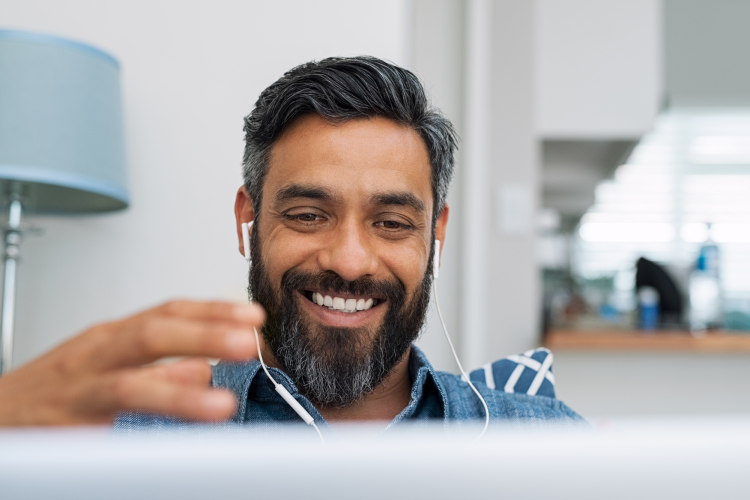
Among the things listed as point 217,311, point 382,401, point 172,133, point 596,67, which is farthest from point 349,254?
point 596,67

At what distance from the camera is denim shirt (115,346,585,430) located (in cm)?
85

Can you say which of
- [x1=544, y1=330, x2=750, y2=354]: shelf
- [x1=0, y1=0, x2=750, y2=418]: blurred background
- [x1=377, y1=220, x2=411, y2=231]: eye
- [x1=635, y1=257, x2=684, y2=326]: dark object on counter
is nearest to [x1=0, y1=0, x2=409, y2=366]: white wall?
[x1=0, y1=0, x2=750, y2=418]: blurred background

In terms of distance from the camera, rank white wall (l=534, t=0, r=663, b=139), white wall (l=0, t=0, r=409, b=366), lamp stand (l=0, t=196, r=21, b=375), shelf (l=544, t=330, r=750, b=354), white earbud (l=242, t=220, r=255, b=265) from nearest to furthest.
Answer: white earbud (l=242, t=220, r=255, b=265), lamp stand (l=0, t=196, r=21, b=375), white wall (l=0, t=0, r=409, b=366), shelf (l=544, t=330, r=750, b=354), white wall (l=534, t=0, r=663, b=139)

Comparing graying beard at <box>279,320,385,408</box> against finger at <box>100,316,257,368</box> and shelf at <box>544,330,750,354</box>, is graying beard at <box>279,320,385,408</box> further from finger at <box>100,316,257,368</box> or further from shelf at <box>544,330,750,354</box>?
shelf at <box>544,330,750,354</box>

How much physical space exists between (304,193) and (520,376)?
455mm

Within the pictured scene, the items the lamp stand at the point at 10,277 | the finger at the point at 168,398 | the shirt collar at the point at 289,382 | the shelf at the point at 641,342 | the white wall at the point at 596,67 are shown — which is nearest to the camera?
the finger at the point at 168,398

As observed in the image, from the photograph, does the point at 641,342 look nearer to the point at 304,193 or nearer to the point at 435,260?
the point at 435,260

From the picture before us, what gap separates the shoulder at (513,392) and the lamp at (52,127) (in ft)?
2.18

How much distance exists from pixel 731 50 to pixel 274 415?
3316mm

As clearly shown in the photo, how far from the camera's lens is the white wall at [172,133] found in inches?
50.7

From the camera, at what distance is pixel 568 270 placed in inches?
124

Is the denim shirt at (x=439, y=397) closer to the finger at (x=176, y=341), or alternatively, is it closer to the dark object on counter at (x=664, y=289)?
the finger at (x=176, y=341)

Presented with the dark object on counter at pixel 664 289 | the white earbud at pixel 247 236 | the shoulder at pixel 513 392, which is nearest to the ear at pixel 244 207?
the white earbud at pixel 247 236

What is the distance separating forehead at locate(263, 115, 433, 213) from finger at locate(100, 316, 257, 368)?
1.81 feet
